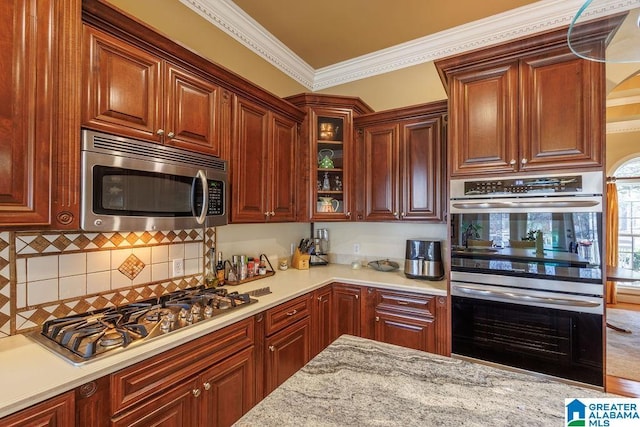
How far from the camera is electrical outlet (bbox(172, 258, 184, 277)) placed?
203 centimetres

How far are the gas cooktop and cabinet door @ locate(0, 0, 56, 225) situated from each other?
52 cm

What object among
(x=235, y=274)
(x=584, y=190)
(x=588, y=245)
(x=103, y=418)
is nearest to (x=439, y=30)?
(x=584, y=190)

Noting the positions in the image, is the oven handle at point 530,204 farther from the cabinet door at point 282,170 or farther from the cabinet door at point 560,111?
the cabinet door at point 282,170

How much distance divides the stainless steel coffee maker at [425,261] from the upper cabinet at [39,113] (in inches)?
A: 91.2

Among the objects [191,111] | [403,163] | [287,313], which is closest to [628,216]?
[403,163]

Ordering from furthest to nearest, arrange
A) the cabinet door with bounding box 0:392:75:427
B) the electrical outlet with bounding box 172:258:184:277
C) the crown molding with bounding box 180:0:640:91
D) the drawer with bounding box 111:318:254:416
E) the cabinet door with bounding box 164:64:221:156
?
1. the crown molding with bounding box 180:0:640:91
2. the electrical outlet with bounding box 172:258:184:277
3. the cabinet door with bounding box 164:64:221:156
4. the drawer with bounding box 111:318:254:416
5. the cabinet door with bounding box 0:392:75:427

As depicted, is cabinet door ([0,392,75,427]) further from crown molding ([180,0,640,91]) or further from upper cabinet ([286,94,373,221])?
crown molding ([180,0,640,91])

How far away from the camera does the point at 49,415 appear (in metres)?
1.00

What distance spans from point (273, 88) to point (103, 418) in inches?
110

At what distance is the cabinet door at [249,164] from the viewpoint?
213 cm

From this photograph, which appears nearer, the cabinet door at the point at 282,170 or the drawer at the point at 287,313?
the drawer at the point at 287,313

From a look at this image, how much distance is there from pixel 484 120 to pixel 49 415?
2650 mm

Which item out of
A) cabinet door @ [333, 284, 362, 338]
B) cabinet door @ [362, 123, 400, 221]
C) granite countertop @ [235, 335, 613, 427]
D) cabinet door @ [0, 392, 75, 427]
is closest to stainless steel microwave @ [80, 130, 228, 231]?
cabinet door @ [0, 392, 75, 427]

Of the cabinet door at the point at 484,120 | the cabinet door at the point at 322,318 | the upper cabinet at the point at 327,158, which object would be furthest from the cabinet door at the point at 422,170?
the cabinet door at the point at 322,318
